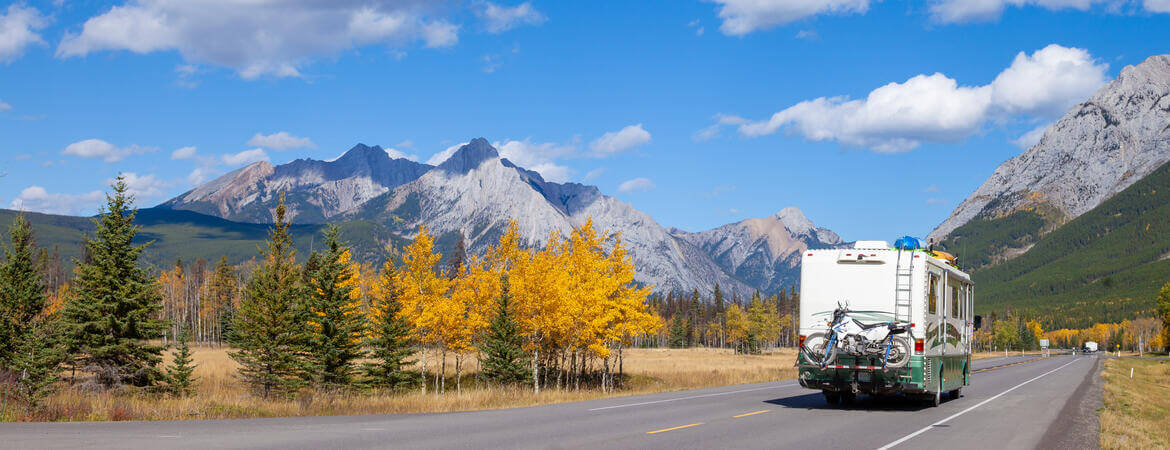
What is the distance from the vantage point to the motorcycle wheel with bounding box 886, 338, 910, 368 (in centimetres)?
1739

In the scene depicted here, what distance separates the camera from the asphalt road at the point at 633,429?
11844mm

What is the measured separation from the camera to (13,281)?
3002 centimetres

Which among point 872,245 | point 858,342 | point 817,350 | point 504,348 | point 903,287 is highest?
point 872,245

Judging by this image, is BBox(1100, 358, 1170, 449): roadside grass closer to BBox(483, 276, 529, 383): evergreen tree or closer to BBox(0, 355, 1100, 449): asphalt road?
BBox(0, 355, 1100, 449): asphalt road

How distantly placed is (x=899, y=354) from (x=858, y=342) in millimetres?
911

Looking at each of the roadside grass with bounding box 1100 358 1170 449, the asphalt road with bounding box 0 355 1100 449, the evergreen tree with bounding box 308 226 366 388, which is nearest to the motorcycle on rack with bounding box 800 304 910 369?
the asphalt road with bounding box 0 355 1100 449

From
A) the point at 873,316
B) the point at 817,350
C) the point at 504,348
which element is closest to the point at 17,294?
the point at 504,348

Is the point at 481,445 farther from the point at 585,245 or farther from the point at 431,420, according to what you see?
the point at 585,245

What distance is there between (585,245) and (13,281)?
26279 mm

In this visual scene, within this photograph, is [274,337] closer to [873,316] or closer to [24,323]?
[24,323]

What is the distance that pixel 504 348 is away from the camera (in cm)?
4256

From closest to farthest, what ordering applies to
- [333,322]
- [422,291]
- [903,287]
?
[903,287], [333,322], [422,291]

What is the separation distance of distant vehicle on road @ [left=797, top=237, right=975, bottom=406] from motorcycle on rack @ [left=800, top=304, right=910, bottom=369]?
0.02 meters

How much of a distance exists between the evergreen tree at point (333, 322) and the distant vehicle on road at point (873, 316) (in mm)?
22589
